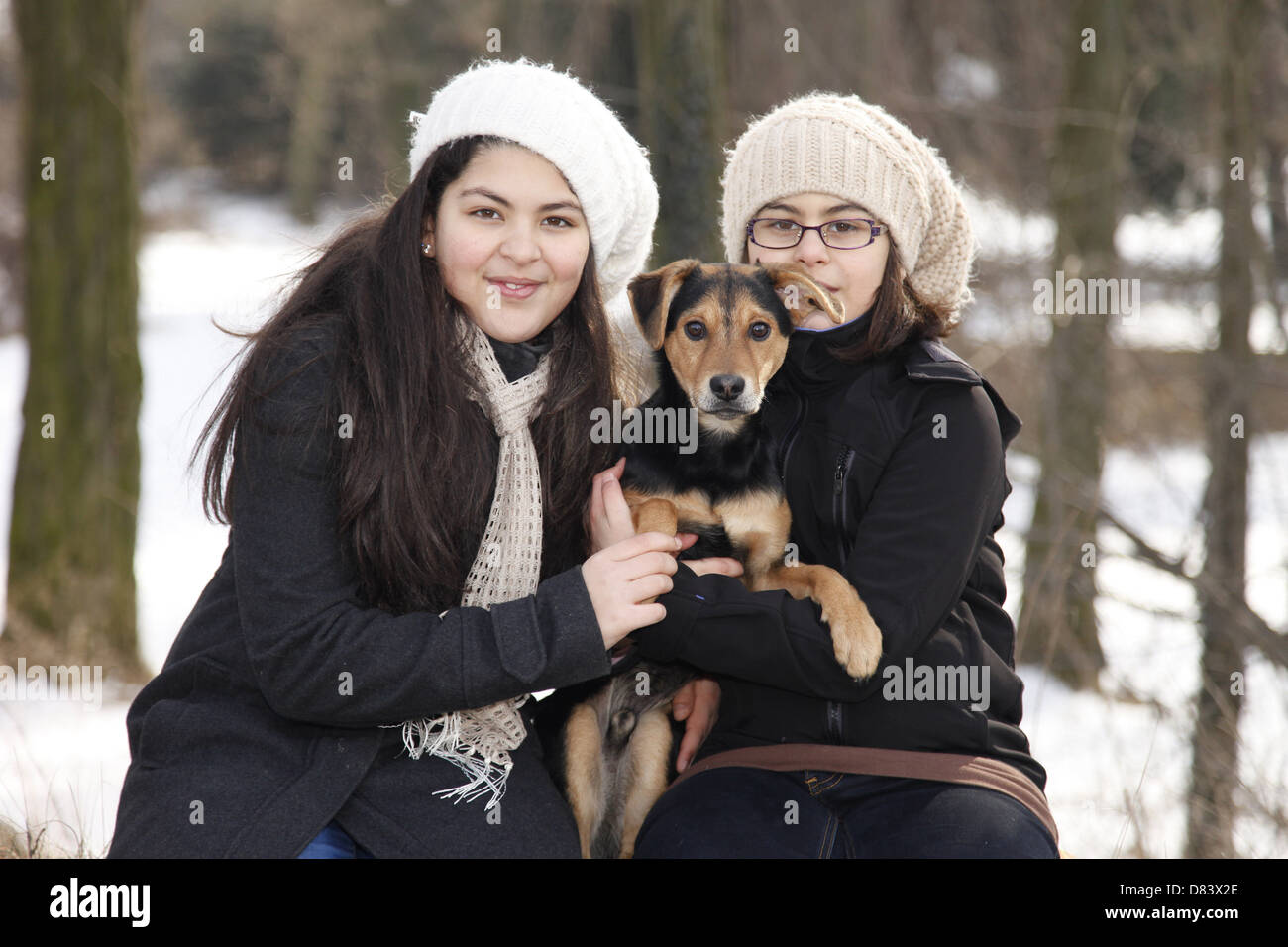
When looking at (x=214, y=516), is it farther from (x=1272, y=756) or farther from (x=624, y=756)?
(x=1272, y=756)

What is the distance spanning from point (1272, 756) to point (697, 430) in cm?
412

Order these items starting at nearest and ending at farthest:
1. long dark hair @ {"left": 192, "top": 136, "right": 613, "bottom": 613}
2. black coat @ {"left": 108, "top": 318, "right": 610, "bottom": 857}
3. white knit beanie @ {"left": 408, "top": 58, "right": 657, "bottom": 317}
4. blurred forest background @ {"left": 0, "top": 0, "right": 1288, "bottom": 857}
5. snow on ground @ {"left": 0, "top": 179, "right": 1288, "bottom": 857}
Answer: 1. black coat @ {"left": 108, "top": 318, "right": 610, "bottom": 857}
2. long dark hair @ {"left": 192, "top": 136, "right": 613, "bottom": 613}
3. white knit beanie @ {"left": 408, "top": 58, "right": 657, "bottom": 317}
4. snow on ground @ {"left": 0, "top": 179, "right": 1288, "bottom": 857}
5. blurred forest background @ {"left": 0, "top": 0, "right": 1288, "bottom": 857}

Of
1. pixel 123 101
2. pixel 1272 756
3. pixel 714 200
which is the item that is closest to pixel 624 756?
pixel 714 200

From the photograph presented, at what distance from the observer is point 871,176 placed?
312 cm

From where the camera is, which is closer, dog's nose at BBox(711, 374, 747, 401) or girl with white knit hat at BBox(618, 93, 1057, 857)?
girl with white knit hat at BBox(618, 93, 1057, 857)

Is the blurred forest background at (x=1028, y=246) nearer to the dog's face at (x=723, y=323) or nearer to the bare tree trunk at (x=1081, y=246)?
the bare tree trunk at (x=1081, y=246)

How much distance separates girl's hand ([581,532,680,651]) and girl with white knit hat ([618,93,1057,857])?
0.35 ft

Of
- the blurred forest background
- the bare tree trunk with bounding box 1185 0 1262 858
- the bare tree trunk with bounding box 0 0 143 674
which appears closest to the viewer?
the blurred forest background

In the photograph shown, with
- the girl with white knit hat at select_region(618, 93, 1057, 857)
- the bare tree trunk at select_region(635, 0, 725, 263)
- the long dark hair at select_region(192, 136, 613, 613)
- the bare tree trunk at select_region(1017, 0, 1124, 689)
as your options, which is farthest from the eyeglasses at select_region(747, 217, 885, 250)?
the bare tree trunk at select_region(1017, 0, 1124, 689)

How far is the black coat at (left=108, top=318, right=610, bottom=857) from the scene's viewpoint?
2518 millimetres

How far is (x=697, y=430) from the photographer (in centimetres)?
332

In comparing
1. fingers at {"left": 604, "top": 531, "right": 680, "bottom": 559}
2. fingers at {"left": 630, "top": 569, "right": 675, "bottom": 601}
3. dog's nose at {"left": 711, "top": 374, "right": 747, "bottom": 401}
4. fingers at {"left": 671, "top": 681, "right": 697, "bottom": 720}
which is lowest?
fingers at {"left": 671, "top": 681, "right": 697, "bottom": 720}

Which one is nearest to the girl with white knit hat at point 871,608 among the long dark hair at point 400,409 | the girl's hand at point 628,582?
the girl's hand at point 628,582

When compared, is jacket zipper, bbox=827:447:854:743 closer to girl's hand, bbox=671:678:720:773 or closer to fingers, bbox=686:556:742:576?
fingers, bbox=686:556:742:576
